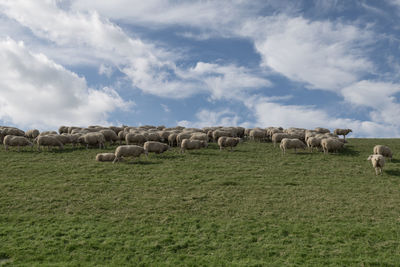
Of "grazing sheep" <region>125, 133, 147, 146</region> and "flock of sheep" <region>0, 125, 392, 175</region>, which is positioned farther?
"grazing sheep" <region>125, 133, 147, 146</region>

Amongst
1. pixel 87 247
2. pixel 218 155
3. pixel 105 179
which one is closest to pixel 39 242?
pixel 87 247

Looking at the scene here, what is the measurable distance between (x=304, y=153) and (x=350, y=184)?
11367 mm

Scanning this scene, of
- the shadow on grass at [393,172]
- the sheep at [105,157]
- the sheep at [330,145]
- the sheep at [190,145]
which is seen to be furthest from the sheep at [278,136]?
the sheep at [105,157]

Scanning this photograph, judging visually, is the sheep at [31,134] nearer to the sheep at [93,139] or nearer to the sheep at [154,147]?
the sheep at [93,139]

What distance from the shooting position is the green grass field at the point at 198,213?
1361 centimetres

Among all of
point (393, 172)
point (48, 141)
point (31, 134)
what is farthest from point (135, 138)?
point (393, 172)

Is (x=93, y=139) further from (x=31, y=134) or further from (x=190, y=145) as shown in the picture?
(x=31, y=134)

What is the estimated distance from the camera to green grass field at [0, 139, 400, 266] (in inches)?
536

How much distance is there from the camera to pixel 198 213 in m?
17.9

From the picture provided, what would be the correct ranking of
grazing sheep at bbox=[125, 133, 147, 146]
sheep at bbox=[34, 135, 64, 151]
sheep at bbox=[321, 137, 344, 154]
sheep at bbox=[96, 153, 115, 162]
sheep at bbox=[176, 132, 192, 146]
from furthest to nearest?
sheep at bbox=[176, 132, 192, 146] < grazing sheep at bbox=[125, 133, 147, 146] < sheep at bbox=[34, 135, 64, 151] < sheep at bbox=[321, 137, 344, 154] < sheep at bbox=[96, 153, 115, 162]

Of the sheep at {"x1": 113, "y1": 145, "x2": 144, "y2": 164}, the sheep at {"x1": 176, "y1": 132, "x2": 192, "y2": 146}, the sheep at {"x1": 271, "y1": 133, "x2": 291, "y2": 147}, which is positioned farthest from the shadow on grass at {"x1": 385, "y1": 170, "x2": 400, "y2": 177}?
the sheep at {"x1": 113, "y1": 145, "x2": 144, "y2": 164}

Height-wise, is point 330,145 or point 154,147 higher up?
point 330,145

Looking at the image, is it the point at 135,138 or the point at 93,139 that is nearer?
the point at 93,139

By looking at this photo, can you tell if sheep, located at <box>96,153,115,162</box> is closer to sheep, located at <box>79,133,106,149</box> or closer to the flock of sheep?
the flock of sheep
